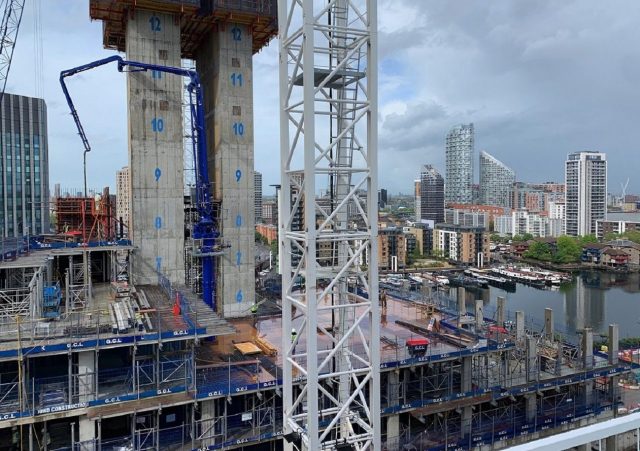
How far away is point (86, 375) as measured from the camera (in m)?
21.1

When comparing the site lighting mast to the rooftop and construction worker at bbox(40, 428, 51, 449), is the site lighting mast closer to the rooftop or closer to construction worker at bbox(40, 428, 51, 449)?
construction worker at bbox(40, 428, 51, 449)

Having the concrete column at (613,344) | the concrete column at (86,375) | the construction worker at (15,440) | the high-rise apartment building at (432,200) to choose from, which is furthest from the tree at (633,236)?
the construction worker at (15,440)

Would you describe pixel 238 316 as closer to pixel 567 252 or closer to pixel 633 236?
pixel 567 252

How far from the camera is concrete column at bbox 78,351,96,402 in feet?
68.8

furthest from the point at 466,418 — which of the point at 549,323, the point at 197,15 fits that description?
the point at 197,15

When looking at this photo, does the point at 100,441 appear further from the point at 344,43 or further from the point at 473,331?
the point at 473,331

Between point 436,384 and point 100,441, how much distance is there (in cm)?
1641

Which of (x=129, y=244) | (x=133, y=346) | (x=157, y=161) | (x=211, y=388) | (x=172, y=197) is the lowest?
(x=211, y=388)

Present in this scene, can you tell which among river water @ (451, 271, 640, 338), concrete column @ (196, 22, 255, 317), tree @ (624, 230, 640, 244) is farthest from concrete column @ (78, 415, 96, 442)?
tree @ (624, 230, 640, 244)

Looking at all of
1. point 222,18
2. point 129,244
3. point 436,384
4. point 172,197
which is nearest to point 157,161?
point 172,197

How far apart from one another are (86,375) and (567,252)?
114696mm

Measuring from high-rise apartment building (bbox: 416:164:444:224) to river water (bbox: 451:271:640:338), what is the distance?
241 feet

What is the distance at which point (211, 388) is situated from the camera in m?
22.4

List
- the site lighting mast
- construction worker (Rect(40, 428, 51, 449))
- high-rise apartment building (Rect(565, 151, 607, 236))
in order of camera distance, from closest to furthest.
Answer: the site lighting mast → construction worker (Rect(40, 428, 51, 449)) → high-rise apartment building (Rect(565, 151, 607, 236))
